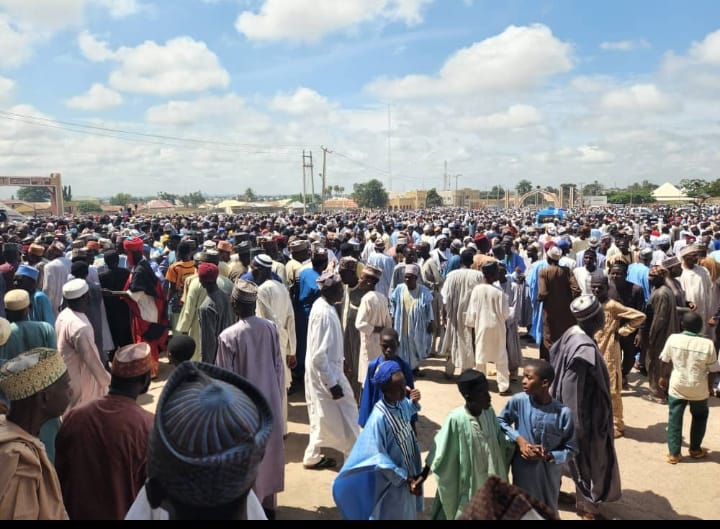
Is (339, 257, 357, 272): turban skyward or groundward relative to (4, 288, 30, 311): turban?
skyward

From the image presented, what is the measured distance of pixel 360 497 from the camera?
9.69 feet

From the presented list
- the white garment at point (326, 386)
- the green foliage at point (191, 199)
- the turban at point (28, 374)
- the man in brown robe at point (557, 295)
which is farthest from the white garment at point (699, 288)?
the green foliage at point (191, 199)

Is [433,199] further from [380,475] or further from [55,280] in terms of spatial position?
[380,475]

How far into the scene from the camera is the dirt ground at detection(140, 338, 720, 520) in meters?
4.13

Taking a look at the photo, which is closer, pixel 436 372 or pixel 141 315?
pixel 141 315

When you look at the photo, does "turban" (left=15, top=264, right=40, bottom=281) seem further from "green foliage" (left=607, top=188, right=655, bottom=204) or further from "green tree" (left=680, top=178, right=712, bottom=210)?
"green foliage" (left=607, top=188, right=655, bottom=204)

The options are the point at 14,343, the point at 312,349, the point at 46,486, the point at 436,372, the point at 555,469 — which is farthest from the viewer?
the point at 436,372

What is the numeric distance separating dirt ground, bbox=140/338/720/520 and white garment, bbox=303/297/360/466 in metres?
0.38

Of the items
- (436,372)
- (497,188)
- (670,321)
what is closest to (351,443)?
(436,372)

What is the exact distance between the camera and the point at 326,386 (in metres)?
4.39

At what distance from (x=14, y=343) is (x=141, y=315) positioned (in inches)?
108

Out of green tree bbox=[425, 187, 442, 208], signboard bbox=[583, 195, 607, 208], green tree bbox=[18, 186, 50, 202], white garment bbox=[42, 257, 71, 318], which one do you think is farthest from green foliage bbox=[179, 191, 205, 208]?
white garment bbox=[42, 257, 71, 318]

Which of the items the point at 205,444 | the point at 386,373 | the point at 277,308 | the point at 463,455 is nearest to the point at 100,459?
the point at 386,373

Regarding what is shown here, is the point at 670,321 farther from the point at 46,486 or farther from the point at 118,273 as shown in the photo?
the point at 118,273
